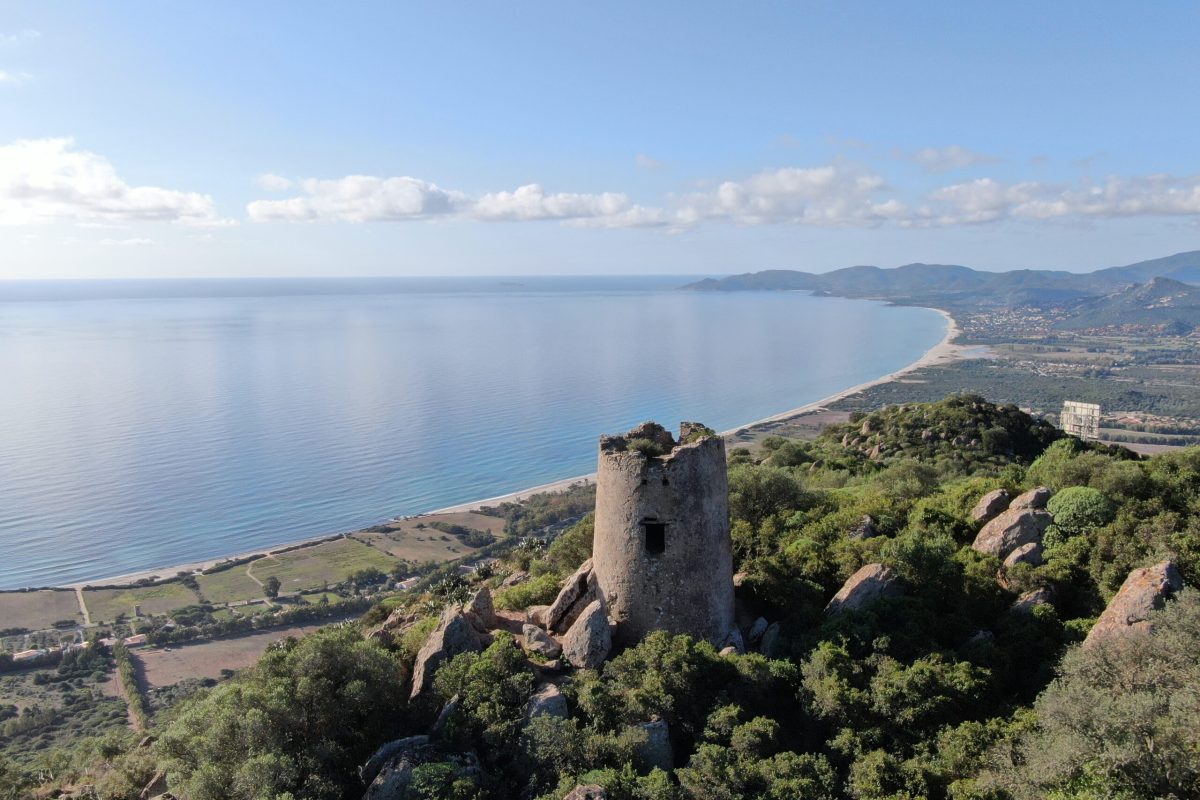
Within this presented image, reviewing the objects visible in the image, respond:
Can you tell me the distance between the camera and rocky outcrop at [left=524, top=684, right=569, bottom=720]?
14289 millimetres

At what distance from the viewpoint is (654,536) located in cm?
1670

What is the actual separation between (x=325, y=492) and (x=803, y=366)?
111513 millimetres

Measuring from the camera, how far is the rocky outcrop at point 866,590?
1736cm

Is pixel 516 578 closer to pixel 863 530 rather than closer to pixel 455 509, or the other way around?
pixel 863 530

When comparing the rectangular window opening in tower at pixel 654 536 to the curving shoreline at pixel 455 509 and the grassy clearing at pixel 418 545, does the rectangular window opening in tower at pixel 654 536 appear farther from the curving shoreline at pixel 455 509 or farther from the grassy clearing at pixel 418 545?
the curving shoreline at pixel 455 509

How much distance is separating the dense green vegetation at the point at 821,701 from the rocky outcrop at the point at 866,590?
291 mm

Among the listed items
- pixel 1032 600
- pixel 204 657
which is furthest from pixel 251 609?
pixel 1032 600

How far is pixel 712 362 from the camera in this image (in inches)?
6407

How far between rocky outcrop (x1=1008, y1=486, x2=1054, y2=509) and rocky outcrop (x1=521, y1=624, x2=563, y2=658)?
12788 mm

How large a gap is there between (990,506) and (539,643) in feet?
43.0

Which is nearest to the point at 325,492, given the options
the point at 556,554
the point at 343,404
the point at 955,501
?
the point at 343,404

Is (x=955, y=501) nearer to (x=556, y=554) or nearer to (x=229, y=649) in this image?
(x=556, y=554)

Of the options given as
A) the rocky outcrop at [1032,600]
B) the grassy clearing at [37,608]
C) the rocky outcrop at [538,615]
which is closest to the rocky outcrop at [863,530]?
the rocky outcrop at [1032,600]

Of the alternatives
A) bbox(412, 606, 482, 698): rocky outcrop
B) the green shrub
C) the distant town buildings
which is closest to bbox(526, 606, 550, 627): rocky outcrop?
the green shrub
